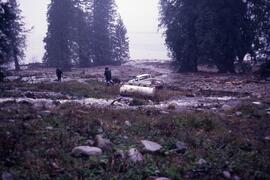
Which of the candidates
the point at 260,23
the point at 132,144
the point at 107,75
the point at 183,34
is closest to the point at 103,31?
the point at 183,34

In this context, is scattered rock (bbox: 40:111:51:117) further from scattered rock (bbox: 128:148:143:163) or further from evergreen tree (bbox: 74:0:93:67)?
evergreen tree (bbox: 74:0:93:67)

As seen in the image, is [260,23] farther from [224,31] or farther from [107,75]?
[107,75]

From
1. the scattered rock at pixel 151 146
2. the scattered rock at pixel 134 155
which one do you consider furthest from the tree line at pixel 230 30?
the scattered rock at pixel 134 155

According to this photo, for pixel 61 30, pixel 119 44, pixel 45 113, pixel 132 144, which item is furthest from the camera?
pixel 119 44

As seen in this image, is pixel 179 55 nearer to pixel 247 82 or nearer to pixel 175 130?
pixel 247 82

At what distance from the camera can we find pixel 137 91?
20391 millimetres

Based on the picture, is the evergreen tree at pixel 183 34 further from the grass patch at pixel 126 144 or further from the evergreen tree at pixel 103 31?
the grass patch at pixel 126 144

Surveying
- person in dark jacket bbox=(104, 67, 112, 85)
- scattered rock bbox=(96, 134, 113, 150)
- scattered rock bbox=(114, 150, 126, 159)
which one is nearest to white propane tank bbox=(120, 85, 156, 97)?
person in dark jacket bbox=(104, 67, 112, 85)

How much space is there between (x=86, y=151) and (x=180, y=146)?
2.72m

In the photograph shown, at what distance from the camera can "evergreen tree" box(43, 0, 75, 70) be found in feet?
166

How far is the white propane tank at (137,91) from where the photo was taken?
1997 centimetres

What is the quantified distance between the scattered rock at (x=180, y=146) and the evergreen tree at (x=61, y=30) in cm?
4217

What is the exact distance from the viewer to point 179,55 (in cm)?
4134

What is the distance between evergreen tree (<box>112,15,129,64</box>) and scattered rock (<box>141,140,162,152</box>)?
48.6m
